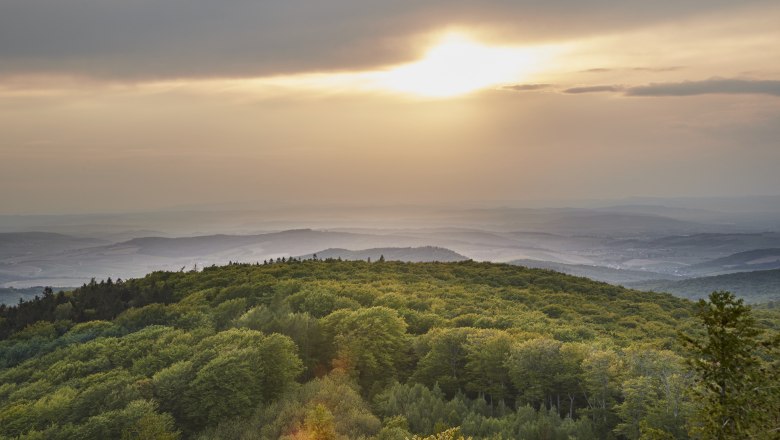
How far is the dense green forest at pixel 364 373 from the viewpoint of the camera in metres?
39.9

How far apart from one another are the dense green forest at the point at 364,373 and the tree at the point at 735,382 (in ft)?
0.28

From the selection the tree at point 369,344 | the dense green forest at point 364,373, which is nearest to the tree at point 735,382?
the dense green forest at point 364,373

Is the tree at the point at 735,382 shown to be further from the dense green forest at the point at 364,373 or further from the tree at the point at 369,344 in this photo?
the tree at the point at 369,344

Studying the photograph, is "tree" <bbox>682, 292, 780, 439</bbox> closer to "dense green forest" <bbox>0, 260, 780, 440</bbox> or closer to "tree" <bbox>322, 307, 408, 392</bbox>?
"dense green forest" <bbox>0, 260, 780, 440</bbox>

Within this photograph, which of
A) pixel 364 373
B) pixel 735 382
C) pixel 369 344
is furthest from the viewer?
pixel 364 373

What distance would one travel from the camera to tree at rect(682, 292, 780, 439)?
851 inches

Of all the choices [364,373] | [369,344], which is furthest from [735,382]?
[364,373]

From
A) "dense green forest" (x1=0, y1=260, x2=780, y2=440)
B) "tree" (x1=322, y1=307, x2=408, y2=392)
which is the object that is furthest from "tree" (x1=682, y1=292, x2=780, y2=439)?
"tree" (x1=322, y1=307, x2=408, y2=392)

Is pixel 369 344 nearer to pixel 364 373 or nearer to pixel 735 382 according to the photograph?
pixel 364 373

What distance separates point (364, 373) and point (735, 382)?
44.9 m

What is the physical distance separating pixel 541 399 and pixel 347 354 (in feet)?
71.1

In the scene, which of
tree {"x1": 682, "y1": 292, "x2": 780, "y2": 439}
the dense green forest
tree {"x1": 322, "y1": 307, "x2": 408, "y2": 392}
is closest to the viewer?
tree {"x1": 682, "y1": 292, "x2": 780, "y2": 439}

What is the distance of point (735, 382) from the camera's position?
72.9 feet

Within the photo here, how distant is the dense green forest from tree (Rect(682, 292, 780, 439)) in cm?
9
